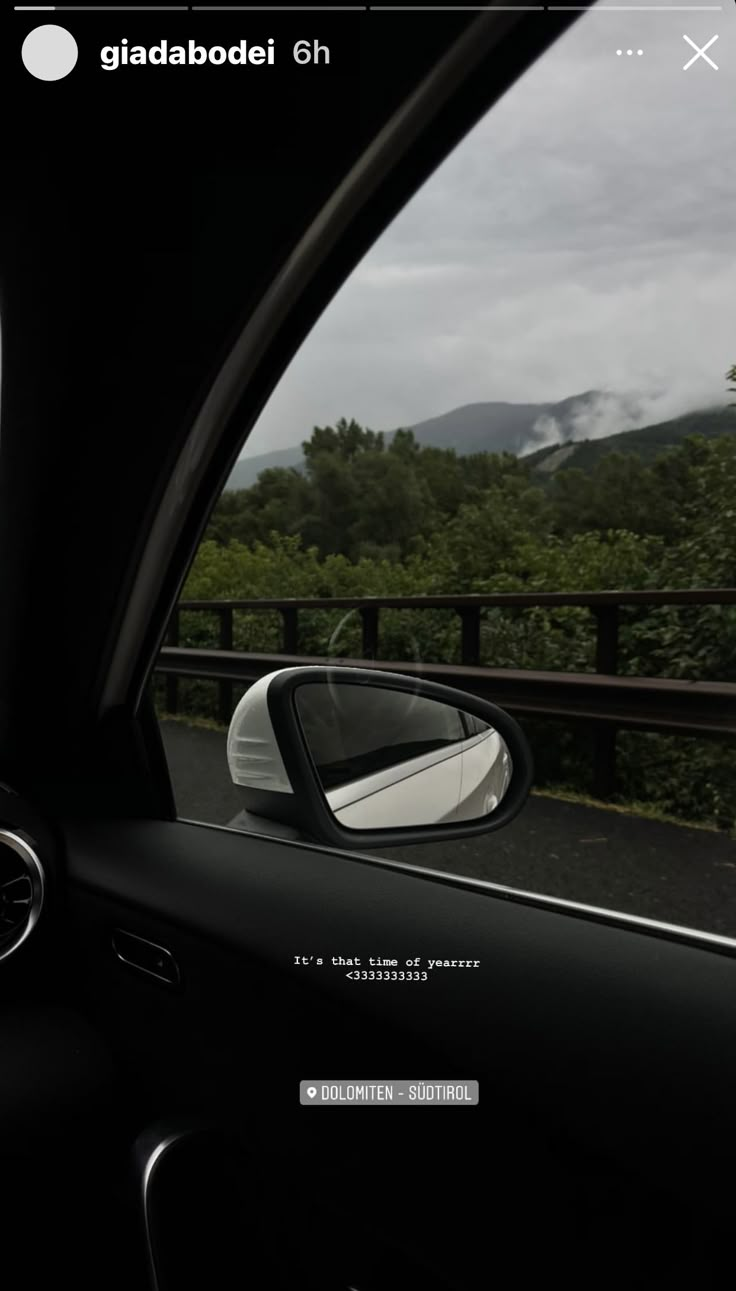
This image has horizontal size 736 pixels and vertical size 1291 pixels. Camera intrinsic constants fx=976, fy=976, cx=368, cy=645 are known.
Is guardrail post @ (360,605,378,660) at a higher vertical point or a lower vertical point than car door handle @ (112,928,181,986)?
higher

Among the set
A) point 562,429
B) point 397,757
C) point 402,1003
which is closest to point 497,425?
point 562,429

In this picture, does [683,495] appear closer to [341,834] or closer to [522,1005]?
[522,1005]

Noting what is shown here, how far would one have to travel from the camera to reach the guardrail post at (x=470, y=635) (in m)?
1.81

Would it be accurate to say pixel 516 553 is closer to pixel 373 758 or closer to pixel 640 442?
pixel 640 442

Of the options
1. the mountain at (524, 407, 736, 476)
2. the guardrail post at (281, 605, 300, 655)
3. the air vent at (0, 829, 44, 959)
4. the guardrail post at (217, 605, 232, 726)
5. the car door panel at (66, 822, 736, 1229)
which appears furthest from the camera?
the guardrail post at (217, 605, 232, 726)

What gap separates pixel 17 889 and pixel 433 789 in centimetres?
105

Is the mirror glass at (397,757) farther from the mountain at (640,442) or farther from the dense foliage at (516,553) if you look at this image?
the mountain at (640,442)

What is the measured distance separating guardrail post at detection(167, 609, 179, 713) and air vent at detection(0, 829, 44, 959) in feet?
1.59

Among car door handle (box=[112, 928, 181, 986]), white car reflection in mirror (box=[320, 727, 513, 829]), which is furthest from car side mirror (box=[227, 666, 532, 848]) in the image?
car door handle (box=[112, 928, 181, 986])

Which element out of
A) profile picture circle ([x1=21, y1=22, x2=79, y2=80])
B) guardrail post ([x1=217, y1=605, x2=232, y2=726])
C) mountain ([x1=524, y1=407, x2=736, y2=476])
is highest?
profile picture circle ([x1=21, y1=22, x2=79, y2=80])

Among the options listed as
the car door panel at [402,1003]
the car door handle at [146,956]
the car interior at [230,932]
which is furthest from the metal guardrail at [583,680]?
the car door handle at [146,956]

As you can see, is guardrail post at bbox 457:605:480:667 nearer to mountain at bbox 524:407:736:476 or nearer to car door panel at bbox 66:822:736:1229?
mountain at bbox 524:407:736:476

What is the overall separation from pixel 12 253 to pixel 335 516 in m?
0.91

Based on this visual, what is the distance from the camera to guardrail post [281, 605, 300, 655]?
2156 millimetres
